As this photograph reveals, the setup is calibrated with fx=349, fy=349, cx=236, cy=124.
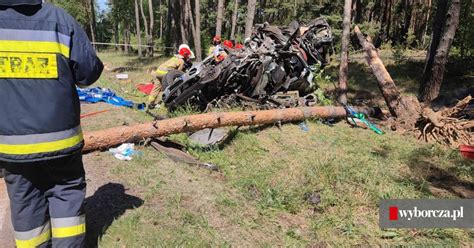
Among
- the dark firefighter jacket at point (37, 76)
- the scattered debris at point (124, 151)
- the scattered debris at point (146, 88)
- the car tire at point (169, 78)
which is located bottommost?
the scattered debris at point (146, 88)

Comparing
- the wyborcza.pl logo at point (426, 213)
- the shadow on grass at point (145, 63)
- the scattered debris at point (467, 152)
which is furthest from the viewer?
the shadow on grass at point (145, 63)

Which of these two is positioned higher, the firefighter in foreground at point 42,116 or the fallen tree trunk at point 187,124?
the firefighter in foreground at point 42,116

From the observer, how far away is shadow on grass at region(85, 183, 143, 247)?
2898mm

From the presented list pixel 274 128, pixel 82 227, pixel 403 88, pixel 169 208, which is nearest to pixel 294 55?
pixel 274 128

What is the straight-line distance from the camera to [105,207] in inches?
128

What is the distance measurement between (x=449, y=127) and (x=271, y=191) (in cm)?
386

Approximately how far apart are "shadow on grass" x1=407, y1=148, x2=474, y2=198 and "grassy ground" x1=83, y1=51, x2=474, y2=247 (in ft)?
0.05

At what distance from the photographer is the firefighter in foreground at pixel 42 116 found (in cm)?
200

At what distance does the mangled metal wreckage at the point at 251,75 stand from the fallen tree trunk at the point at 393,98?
1.31 meters

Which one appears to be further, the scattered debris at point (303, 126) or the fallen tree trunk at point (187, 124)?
the scattered debris at point (303, 126)

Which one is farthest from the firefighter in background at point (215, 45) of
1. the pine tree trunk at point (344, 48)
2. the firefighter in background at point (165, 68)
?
the pine tree trunk at point (344, 48)

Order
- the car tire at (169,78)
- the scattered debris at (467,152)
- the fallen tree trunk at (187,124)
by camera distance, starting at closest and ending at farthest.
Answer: the fallen tree trunk at (187,124), the scattered debris at (467,152), the car tire at (169,78)

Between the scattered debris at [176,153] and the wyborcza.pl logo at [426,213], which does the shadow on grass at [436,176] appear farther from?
the scattered debris at [176,153]

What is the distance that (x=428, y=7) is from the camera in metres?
17.5
